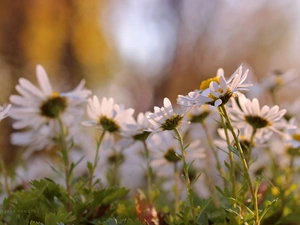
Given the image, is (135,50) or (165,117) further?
(135,50)

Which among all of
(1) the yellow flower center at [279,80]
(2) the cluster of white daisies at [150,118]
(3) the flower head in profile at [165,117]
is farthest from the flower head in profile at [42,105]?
(1) the yellow flower center at [279,80]

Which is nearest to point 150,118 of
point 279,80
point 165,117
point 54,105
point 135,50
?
point 165,117

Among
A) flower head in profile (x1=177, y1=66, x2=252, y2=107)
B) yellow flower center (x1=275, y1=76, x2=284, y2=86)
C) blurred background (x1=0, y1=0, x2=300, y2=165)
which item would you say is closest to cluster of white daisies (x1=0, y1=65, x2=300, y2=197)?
flower head in profile (x1=177, y1=66, x2=252, y2=107)

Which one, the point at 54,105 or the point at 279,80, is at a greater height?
the point at 279,80

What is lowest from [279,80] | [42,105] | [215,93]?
[215,93]

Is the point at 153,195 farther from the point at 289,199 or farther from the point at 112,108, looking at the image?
the point at 289,199

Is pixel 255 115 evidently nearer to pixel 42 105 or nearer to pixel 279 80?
pixel 42 105

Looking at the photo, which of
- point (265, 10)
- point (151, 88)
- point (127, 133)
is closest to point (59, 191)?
point (127, 133)
